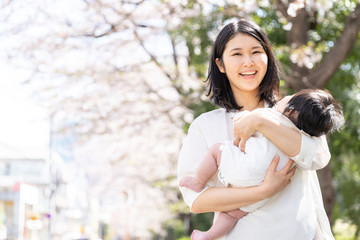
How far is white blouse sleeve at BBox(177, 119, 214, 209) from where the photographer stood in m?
2.71

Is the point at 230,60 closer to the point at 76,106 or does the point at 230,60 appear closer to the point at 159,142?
the point at 76,106

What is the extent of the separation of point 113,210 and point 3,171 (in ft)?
29.7

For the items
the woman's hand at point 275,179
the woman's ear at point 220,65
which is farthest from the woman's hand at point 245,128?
the woman's ear at point 220,65

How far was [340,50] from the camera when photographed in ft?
27.2

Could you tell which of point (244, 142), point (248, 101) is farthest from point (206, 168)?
point (248, 101)

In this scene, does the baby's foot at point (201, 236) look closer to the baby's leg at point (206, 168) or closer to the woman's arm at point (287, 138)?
the baby's leg at point (206, 168)

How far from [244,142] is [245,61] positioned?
0.40 m

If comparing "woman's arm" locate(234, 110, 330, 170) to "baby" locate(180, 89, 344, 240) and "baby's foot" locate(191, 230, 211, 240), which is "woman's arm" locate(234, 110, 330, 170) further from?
"baby's foot" locate(191, 230, 211, 240)

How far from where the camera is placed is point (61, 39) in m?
12.6

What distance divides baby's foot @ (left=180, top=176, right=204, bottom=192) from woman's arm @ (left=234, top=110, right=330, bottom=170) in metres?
0.27

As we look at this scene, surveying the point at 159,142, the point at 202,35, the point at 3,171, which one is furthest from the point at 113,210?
the point at 202,35

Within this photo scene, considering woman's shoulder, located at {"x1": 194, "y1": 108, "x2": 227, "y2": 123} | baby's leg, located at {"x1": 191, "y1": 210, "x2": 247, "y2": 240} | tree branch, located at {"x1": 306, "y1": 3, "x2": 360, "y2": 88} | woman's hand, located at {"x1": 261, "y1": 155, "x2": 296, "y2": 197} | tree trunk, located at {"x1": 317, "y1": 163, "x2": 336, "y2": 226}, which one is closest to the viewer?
woman's hand, located at {"x1": 261, "y1": 155, "x2": 296, "y2": 197}

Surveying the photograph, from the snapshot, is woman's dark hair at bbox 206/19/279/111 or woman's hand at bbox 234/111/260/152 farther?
woman's dark hair at bbox 206/19/279/111

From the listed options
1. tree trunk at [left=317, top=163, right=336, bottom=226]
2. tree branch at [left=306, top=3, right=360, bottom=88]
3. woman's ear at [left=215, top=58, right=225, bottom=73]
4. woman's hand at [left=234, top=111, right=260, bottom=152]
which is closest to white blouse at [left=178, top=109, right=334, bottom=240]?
woman's hand at [left=234, top=111, right=260, bottom=152]
